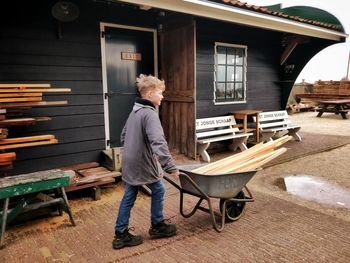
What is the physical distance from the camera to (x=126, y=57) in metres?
5.34

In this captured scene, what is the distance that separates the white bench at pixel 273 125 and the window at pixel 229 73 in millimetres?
817

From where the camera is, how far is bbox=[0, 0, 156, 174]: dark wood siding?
4.12 metres

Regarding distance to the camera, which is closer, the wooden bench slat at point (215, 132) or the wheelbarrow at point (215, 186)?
the wheelbarrow at point (215, 186)

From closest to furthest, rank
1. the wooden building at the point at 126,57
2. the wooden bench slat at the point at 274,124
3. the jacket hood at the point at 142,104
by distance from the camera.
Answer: the jacket hood at the point at 142,104, the wooden building at the point at 126,57, the wooden bench slat at the point at 274,124

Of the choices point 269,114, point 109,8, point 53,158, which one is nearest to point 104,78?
point 109,8

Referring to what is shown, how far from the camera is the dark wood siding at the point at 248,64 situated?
20.7 ft

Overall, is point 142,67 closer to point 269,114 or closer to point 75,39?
point 75,39

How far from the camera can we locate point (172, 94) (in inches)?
235

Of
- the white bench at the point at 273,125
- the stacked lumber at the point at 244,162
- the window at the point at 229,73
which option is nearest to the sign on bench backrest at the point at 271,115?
the white bench at the point at 273,125

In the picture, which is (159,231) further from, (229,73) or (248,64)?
(248,64)

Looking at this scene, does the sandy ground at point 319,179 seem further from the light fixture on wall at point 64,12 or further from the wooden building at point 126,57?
the light fixture on wall at point 64,12

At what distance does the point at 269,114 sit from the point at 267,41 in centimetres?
189

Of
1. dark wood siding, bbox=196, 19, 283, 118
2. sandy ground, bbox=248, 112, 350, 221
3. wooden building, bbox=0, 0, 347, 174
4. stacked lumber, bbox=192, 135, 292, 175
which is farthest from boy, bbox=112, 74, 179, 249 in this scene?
dark wood siding, bbox=196, 19, 283, 118

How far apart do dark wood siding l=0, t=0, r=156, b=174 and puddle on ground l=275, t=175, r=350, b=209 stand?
3.23 metres
